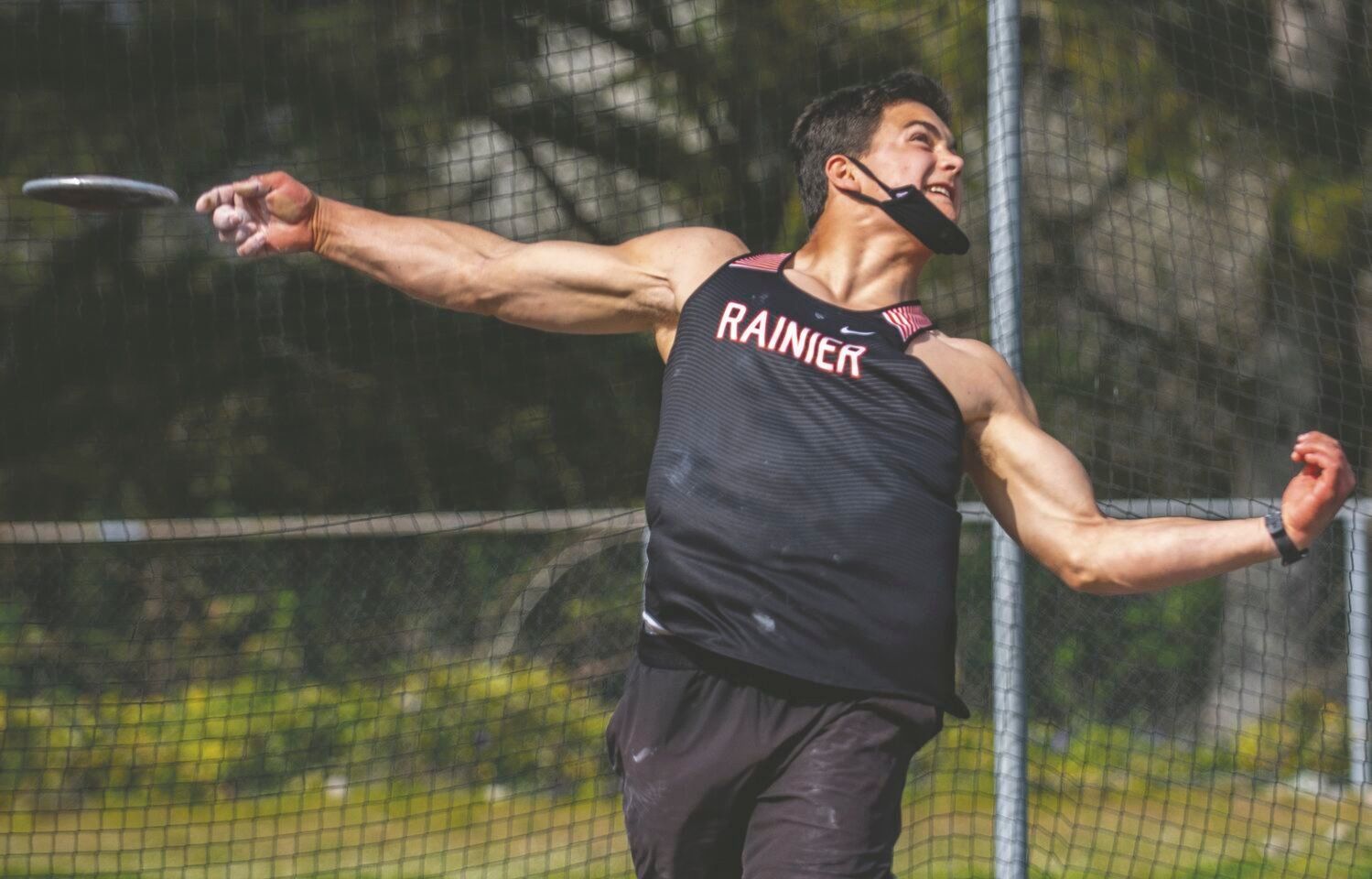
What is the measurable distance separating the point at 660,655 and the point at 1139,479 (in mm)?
→ 4900

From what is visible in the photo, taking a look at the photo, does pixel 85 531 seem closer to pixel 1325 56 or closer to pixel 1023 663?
pixel 1023 663

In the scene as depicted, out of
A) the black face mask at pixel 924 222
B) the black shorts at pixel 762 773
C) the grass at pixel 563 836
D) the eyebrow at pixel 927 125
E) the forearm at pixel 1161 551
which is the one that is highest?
the eyebrow at pixel 927 125

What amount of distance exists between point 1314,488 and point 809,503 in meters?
0.82

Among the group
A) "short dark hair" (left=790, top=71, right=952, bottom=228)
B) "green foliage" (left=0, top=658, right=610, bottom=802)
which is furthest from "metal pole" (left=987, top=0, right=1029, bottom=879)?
"green foliage" (left=0, top=658, right=610, bottom=802)

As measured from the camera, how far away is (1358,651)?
6.30m

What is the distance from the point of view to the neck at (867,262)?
297 centimetres

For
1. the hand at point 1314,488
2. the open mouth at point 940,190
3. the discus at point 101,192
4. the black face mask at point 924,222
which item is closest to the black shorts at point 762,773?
the hand at point 1314,488

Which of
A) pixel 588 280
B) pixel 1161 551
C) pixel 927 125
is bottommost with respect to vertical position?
pixel 1161 551

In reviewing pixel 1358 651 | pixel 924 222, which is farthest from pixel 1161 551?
pixel 1358 651

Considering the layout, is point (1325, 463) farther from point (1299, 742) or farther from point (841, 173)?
point (1299, 742)

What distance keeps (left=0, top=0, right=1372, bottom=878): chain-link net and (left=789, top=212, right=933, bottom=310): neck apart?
2902 mm

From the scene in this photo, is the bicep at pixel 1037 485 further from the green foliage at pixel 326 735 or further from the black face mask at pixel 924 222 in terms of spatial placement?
the green foliage at pixel 326 735

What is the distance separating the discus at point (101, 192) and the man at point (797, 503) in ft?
1.41

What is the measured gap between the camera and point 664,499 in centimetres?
271
